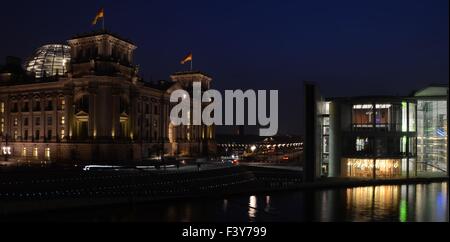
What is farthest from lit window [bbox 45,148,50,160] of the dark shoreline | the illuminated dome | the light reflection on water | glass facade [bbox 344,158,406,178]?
glass facade [bbox 344,158,406,178]

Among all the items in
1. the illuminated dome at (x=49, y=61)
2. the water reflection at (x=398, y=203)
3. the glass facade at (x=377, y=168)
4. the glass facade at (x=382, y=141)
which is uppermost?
the illuminated dome at (x=49, y=61)

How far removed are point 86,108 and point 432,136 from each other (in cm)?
6007

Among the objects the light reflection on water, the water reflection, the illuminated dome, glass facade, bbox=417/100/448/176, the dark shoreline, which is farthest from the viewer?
the illuminated dome

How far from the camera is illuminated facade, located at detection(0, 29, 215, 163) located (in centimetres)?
7856

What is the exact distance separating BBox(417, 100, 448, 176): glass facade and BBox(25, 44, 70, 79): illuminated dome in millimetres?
76662

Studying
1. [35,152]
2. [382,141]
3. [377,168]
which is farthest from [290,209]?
[35,152]

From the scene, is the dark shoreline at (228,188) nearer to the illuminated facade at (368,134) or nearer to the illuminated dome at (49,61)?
the illuminated facade at (368,134)

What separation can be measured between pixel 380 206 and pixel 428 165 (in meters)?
34.6

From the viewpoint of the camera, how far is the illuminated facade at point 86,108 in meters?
78.6

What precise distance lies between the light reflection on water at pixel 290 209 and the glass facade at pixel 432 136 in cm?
2154

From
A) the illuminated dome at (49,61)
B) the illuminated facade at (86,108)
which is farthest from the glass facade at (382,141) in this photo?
the illuminated dome at (49,61)

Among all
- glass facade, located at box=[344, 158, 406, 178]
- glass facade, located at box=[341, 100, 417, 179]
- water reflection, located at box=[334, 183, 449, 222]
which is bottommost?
water reflection, located at box=[334, 183, 449, 222]

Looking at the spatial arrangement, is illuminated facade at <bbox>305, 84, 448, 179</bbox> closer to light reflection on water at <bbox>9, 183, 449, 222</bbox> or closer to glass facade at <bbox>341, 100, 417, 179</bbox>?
glass facade at <bbox>341, 100, 417, 179</bbox>
